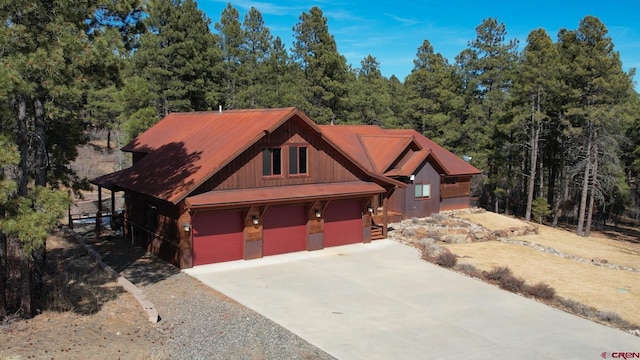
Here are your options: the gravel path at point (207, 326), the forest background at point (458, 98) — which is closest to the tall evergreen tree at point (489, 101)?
the forest background at point (458, 98)

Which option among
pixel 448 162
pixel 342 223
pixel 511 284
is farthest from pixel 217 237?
pixel 448 162

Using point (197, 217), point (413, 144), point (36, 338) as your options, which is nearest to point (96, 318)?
point (36, 338)

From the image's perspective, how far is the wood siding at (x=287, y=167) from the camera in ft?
58.5

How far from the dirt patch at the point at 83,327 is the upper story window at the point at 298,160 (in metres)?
7.77

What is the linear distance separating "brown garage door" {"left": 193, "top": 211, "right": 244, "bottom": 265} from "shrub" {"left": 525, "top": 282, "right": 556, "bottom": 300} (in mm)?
9528

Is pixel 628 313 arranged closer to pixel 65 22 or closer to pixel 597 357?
pixel 597 357

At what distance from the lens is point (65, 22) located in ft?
37.0

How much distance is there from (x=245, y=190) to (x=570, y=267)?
535 inches

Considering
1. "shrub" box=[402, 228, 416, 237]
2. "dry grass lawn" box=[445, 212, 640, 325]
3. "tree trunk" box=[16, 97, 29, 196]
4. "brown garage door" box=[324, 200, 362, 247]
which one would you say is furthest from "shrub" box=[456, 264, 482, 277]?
"tree trunk" box=[16, 97, 29, 196]

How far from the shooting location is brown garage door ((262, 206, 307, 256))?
18.8 m

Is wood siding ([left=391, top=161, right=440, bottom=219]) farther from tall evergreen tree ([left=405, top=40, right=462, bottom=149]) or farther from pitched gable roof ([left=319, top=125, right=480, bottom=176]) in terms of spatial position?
tall evergreen tree ([left=405, top=40, right=462, bottom=149])

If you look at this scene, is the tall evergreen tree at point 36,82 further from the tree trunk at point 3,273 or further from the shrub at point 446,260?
the shrub at point 446,260

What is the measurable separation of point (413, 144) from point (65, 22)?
2101 centimetres

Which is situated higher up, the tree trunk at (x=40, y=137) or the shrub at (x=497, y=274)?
the tree trunk at (x=40, y=137)
